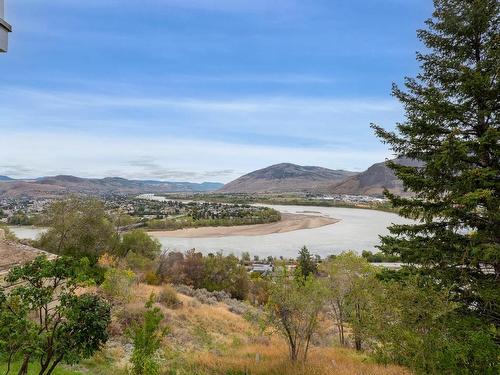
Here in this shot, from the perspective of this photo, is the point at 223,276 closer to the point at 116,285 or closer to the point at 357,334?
the point at 116,285

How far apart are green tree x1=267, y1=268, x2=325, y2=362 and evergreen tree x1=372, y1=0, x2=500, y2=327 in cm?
310

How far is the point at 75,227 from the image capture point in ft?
108

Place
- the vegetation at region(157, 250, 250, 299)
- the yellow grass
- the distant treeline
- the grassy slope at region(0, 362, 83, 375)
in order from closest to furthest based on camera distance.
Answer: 1. the grassy slope at region(0, 362, 83, 375)
2. the yellow grass
3. the vegetation at region(157, 250, 250, 299)
4. the distant treeline

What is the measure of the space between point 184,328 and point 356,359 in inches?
369

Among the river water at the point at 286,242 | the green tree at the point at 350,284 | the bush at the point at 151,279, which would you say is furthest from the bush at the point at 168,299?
the river water at the point at 286,242

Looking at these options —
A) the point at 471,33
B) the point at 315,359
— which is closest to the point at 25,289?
the point at 315,359

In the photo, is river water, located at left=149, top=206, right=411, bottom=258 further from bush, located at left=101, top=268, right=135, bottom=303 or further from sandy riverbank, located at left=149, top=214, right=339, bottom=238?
bush, located at left=101, top=268, right=135, bottom=303

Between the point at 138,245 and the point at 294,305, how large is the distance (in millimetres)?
31375

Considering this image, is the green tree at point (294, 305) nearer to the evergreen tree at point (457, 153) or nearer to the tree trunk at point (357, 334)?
the evergreen tree at point (457, 153)

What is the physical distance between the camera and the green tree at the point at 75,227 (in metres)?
32.7

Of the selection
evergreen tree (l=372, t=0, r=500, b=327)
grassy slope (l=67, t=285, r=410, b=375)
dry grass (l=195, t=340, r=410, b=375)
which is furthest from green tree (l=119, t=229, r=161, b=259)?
evergreen tree (l=372, t=0, r=500, b=327)

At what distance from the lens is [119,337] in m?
16.2

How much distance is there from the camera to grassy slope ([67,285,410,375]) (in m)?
11.7

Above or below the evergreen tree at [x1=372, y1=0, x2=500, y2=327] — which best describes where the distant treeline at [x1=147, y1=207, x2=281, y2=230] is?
below
